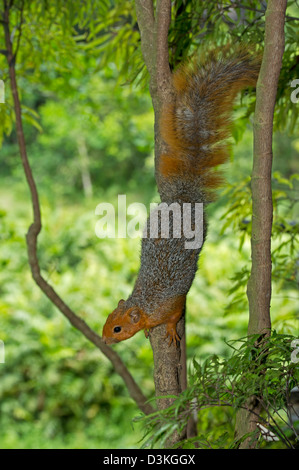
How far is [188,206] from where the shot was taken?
1.06 m

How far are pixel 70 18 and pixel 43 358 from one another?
1.96m

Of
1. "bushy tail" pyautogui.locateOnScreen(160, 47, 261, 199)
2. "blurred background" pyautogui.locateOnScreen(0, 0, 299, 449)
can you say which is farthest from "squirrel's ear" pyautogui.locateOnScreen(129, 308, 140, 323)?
"blurred background" pyautogui.locateOnScreen(0, 0, 299, 449)

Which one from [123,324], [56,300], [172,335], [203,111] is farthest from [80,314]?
[203,111]

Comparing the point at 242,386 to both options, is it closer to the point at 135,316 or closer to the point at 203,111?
the point at 135,316

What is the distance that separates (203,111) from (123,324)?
0.48 meters

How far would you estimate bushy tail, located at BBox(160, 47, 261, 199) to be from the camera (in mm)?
998

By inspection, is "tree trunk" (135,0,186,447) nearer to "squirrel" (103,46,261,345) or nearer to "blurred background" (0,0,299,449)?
"squirrel" (103,46,261,345)

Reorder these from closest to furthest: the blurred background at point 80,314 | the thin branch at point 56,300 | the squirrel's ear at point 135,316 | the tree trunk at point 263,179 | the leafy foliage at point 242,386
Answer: the leafy foliage at point 242,386, the tree trunk at point 263,179, the squirrel's ear at point 135,316, the thin branch at point 56,300, the blurred background at point 80,314

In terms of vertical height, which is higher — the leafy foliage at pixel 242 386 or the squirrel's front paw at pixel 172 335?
the squirrel's front paw at pixel 172 335

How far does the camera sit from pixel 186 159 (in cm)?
104

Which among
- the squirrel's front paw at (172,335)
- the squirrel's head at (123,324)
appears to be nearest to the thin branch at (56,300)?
the squirrel's head at (123,324)

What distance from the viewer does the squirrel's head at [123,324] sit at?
3.60 feet

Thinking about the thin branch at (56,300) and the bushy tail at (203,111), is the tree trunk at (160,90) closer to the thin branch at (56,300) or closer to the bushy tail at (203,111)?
the bushy tail at (203,111)
